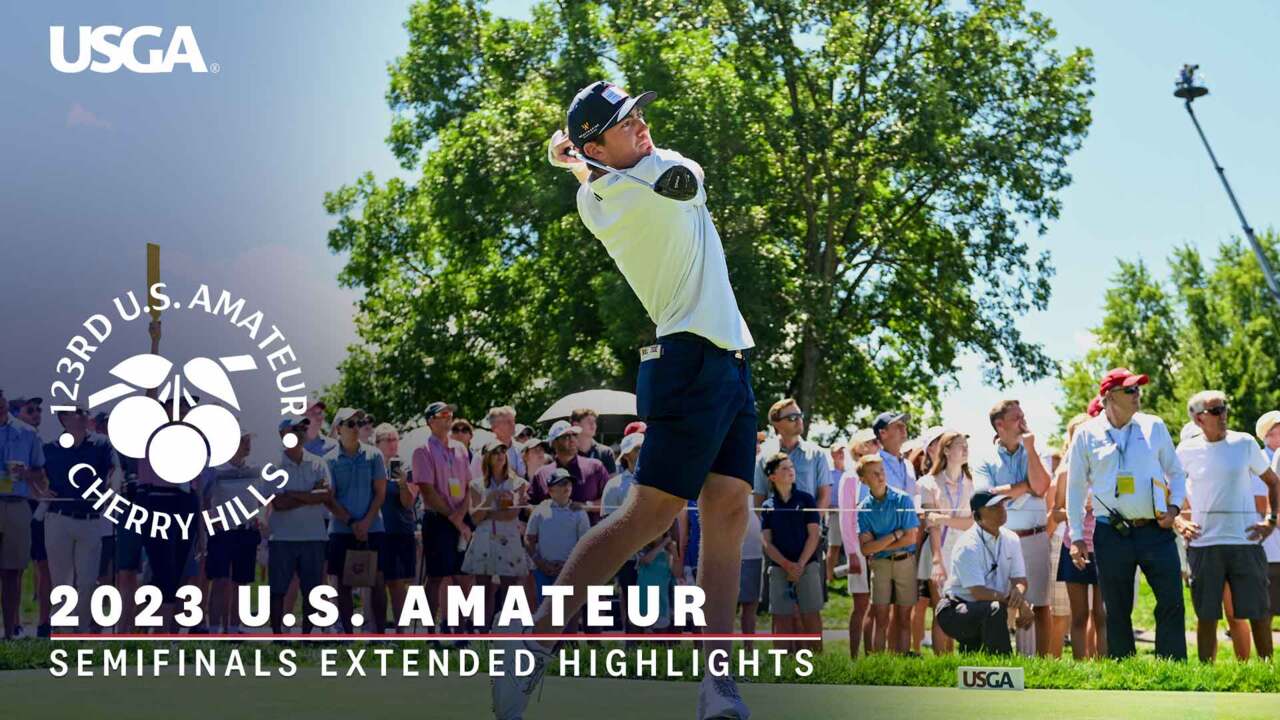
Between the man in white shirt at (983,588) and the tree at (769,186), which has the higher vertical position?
the tree at (769,186)

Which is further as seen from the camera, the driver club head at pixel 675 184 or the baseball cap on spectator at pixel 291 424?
the baseball cap on spectator at pixel 291 424

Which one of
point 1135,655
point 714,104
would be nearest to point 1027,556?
point 1135,655

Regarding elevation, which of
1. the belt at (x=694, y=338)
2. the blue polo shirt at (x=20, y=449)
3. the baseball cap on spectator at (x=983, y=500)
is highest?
the blue polo shirt at (x=20, y=449)

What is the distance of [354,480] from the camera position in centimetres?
998

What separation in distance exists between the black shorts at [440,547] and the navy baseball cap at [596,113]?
598 centimetres

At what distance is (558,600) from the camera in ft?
13.6

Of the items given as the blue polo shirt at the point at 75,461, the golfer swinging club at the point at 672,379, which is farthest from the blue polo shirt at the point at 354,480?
the golfer swinging club at the point at 672,379

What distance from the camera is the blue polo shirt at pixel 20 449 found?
979 cm

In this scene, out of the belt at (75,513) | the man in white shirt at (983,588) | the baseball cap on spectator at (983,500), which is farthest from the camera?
the belt at (75,513)

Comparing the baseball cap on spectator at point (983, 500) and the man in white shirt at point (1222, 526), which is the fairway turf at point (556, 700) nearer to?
the man in white shirt at point (1222, 526)

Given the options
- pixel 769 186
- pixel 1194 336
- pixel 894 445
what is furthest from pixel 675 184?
pixel 1194 336

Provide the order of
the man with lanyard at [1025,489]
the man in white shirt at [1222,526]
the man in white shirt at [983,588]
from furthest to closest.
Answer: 1. the man with lanyard at [1025,489]
2. the man in white shirt at [1222,526]
3. the man in white shirt at [983,588]

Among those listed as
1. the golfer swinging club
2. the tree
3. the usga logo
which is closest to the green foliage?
the tree

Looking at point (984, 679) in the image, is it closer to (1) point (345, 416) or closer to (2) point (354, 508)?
(2) point (354, 508)
